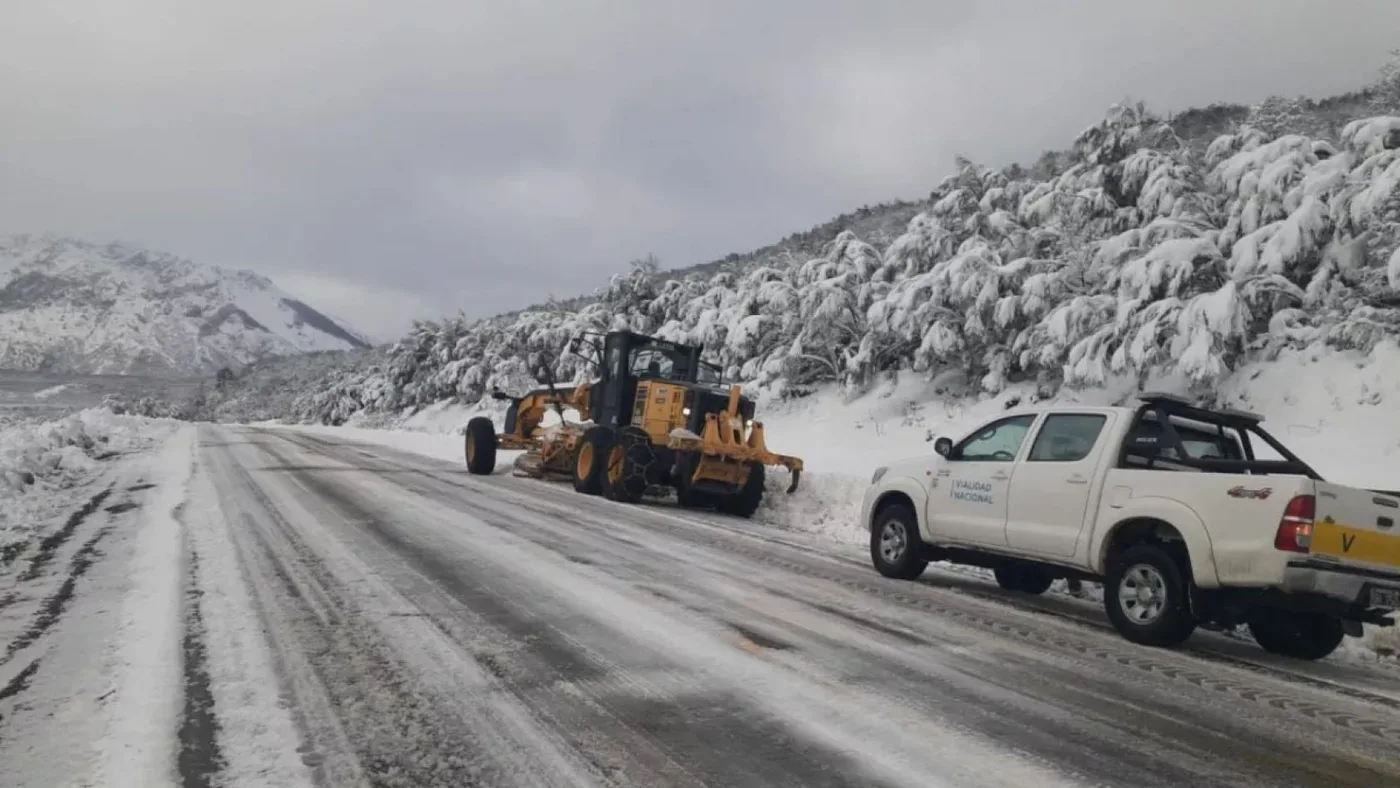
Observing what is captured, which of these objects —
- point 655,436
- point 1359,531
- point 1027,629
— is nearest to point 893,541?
point 1027,629

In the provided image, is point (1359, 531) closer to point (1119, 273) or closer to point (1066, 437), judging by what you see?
point (1066, 437)

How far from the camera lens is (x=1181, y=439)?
7.05m

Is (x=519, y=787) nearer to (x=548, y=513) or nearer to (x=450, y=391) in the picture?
(x=548, y=513)

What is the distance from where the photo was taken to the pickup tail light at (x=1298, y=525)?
5.60 m

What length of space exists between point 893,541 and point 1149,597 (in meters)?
2.82

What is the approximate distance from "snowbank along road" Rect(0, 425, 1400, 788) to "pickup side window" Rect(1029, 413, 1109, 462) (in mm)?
1348

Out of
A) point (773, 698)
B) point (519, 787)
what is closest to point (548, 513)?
point (773, 698)

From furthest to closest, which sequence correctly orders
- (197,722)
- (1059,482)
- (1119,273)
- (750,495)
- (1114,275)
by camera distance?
(1114,275) < (1119,273) < (750,495) < (1059,482) < (197,722)

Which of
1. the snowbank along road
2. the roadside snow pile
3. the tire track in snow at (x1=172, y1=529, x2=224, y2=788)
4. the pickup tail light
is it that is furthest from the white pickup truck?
the roadside snow pile

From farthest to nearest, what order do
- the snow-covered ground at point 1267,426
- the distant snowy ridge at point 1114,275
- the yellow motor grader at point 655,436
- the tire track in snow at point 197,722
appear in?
the yellow motor grader at point 655,436
the distant snowy ridge at point 1114,275
the snow-covered ground at point 1267,426
the tire track in snow at point 197,722

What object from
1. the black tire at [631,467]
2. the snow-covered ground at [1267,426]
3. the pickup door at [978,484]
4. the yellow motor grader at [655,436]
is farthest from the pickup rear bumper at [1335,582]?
the black tire at [631,467]

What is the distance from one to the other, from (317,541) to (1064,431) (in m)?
7.26

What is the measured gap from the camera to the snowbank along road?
12.2 ft

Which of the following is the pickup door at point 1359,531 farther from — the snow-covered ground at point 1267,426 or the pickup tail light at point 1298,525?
the snow-covered ground at point 1267,426
